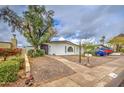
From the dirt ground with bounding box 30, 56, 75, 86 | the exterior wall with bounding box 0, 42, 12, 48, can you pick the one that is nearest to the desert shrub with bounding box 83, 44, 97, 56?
the dirt ground with bounding box 30, 56, 75, 86

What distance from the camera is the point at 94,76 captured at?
297 cm

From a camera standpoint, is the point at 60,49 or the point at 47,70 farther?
the point at 60,49

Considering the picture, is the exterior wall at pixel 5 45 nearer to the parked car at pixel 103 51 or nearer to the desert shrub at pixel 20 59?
the desert shrub at pixel 20 59

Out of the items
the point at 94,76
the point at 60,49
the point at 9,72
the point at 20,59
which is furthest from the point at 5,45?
the point at 94,76

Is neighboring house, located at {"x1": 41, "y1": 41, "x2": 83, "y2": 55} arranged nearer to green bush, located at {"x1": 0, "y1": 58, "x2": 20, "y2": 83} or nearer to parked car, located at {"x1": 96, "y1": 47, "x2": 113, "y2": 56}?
parked car, located at {"x1": 96, "y1": 47, "x2": 113, "y2": 56}

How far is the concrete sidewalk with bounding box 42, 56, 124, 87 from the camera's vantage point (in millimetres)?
2900

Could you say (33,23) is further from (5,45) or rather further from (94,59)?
(94,59)

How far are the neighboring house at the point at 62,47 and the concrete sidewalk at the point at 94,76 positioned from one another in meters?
0.11

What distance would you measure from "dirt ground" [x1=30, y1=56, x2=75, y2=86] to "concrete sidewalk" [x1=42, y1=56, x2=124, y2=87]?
59 millimetres

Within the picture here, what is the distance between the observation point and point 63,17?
9.71 ft

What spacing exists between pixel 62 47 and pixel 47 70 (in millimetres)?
396

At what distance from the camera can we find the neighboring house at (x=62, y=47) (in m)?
3.04

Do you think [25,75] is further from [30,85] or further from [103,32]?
[103,32]
